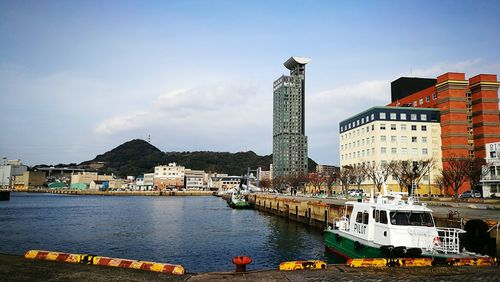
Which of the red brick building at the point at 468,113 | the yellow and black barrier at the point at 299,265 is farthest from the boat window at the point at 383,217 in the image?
the red brick building at the point at 468,113

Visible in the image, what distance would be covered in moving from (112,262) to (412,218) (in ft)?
54.0

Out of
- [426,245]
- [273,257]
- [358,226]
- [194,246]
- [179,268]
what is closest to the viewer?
[179,268]

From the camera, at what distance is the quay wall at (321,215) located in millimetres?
21984

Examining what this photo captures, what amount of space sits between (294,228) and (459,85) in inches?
3169

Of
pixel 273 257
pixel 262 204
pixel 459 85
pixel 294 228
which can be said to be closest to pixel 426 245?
pixel 273 257

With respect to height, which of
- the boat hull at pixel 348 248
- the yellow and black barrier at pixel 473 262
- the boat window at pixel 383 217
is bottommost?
the boat hull at pixel 348 248

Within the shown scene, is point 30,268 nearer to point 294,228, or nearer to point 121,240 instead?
point 121,240

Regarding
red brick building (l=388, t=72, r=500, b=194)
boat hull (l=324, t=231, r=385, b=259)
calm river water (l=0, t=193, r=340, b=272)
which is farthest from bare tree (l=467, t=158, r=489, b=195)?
boat hull (l=324, t=231, r=385, b=259)

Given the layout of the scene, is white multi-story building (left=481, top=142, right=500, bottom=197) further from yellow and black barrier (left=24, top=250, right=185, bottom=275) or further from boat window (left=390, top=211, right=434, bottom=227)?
yellow and black barrier (left=24, top=250, right=185, bottom=275)

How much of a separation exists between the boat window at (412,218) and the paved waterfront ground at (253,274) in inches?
240

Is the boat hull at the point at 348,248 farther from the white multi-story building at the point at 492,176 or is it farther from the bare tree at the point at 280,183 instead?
the bare tree at the point at 280,183

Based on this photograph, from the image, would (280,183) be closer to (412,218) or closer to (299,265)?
(412,218)

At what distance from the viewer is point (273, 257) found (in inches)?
1195

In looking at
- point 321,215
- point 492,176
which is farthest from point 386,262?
point 492,176
